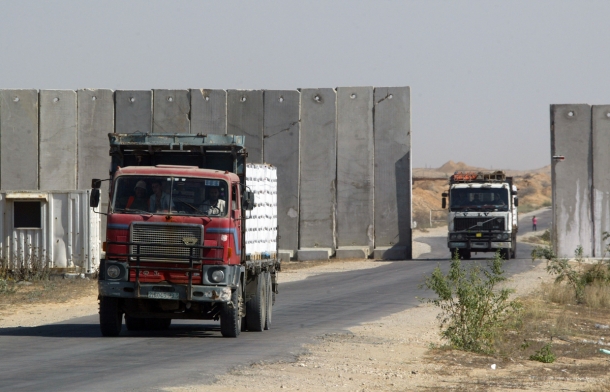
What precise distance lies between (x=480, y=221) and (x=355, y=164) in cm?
667

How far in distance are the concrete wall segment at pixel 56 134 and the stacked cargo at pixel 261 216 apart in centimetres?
2523

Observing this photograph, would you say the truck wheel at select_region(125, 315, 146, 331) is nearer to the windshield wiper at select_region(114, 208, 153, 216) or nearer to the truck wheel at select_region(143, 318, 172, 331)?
the truck wheel at select_region(143, 318, 172, 331)

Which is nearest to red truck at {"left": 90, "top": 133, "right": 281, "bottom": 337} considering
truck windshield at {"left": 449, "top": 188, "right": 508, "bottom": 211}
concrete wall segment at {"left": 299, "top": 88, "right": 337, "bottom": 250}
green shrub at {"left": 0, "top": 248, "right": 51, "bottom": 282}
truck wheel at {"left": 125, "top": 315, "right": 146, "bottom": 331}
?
truck wheel at {"left": 125, "top": 315, "right": 146, "bottom": 331}

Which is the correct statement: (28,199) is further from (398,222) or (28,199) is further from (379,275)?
(398,222)

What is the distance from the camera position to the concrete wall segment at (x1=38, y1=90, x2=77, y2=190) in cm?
4234

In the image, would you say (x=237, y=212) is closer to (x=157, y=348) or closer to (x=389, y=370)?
(x=157, y=348)

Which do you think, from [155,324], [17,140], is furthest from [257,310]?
[17,140]

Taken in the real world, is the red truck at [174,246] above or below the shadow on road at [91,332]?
above

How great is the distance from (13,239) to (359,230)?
1787 cm

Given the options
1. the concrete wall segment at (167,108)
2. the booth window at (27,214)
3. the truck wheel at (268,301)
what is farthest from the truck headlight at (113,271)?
the concrete wall segment at (167,108)

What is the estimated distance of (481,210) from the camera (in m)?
38.7

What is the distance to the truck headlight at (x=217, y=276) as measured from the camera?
568 inches

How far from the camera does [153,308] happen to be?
49.1ft

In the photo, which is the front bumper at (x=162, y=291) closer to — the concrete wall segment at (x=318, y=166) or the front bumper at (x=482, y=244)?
the front bumper at (x=482, y=244)
